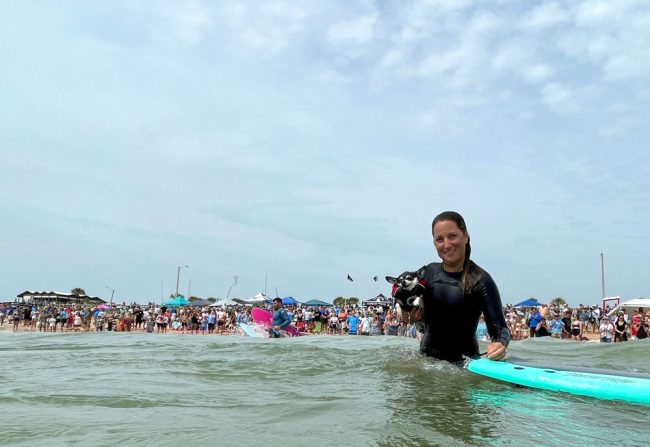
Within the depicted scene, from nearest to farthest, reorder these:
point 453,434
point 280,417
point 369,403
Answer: point 453,434
point 280,417
point 369,403

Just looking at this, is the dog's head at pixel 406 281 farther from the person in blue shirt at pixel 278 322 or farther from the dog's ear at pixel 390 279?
the person in blue shirt at pixel 278 322

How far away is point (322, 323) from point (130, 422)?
82.6 feet

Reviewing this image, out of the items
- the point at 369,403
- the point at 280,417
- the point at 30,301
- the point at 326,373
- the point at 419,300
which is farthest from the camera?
the point at 30,301

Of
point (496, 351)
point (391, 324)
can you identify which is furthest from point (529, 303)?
point (496, 351)

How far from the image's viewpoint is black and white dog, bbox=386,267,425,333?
166 inches

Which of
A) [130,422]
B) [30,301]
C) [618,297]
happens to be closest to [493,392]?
[130,422]

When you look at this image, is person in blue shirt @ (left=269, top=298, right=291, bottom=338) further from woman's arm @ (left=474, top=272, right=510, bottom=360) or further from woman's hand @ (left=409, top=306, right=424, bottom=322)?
woman's arm @ (left=474, top=272, right=510, bottom=360)

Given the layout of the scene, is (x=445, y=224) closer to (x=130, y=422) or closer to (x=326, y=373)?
(x=326, y=373)

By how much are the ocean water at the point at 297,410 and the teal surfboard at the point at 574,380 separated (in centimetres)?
9

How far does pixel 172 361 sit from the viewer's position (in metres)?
6.04

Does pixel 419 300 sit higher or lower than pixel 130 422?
higher

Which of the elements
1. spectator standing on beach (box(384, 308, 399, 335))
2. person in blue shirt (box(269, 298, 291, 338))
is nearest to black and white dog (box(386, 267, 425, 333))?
person in blue shirt (box(269, 298, 291, 338))

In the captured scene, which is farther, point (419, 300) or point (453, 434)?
point (419, 300)

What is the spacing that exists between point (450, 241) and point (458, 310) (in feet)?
1.95
